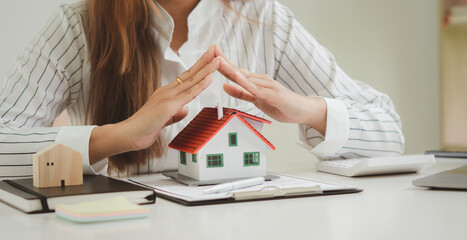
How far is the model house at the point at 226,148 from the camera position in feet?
2.93

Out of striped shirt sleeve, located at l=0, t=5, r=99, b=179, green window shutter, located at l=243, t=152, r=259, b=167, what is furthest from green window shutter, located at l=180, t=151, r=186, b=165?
striped shirt sleeve, located at l=0, t=5, r=99, b=179

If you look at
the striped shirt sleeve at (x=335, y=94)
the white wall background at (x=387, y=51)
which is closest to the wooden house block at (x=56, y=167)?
the striped shirt sleeve at (x=335, y=94)

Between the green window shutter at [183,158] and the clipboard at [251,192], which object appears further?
the green window shutter at [183,158]

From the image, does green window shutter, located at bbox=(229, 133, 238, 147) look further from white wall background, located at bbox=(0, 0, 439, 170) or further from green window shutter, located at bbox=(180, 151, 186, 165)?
white wall background, located at bbox=(0, 0, 439, 170)

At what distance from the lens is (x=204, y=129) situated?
932 millimetres

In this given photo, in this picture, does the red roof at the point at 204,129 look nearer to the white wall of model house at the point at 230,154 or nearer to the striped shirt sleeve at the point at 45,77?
the white wall of model house at the point at 230,154

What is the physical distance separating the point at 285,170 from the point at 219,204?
451 mm

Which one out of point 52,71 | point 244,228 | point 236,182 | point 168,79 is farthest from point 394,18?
point 244,228

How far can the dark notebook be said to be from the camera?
685mm

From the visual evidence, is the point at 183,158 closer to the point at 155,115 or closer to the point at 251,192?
the point at 155,115

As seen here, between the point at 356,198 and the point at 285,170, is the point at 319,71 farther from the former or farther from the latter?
the point at 356,198

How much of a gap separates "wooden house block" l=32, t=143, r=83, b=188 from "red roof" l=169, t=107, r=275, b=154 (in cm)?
19

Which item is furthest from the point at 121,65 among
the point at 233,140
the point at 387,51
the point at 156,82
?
the point at 387,51

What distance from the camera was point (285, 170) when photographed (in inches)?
46.3
